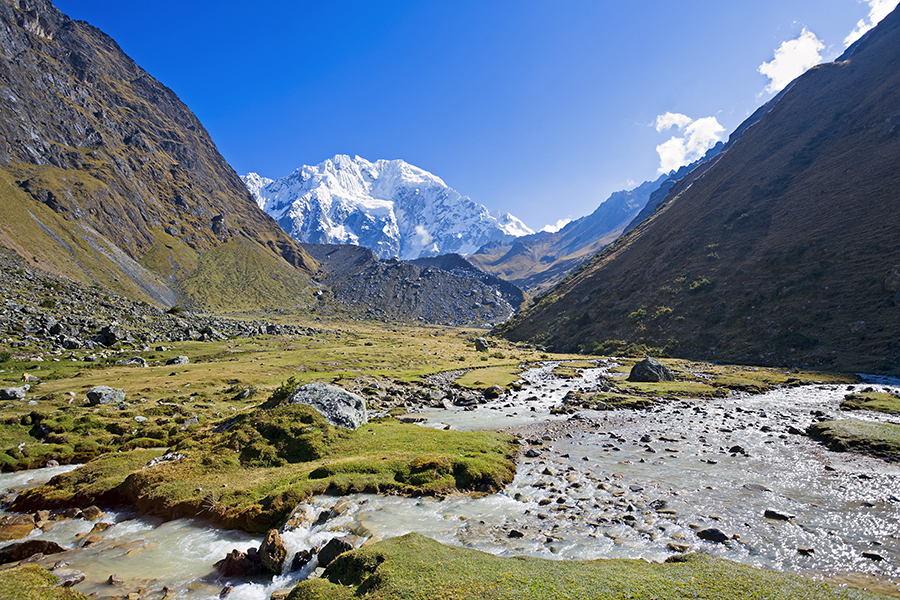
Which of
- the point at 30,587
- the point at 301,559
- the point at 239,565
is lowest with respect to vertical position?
the point at 301,559

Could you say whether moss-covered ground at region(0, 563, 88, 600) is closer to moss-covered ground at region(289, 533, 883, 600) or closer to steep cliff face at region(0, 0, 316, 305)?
moss-covered ground at region(289, 533, 883, 600)

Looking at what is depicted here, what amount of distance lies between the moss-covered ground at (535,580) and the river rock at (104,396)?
33139 mm

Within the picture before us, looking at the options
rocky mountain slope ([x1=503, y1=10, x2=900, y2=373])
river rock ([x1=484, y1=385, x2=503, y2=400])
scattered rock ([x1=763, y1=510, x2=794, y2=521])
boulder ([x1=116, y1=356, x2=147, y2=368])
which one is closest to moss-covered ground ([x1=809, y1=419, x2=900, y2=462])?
scattered rock ([x1=763, y1=510, x2=794, y2=521])

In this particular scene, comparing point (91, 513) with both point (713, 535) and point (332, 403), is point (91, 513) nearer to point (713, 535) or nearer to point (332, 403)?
point (332, 403)

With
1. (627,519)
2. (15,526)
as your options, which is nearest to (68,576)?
(15,526)

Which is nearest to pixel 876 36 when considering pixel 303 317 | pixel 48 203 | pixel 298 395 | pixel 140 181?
pixel 298 395

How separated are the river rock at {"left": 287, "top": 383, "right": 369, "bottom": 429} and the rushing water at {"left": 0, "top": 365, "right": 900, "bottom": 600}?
9690 millimetres

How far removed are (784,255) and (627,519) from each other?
90.7 m

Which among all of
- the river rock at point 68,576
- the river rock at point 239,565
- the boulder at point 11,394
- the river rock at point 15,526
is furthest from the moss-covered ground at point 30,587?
the boulder at point 11,394

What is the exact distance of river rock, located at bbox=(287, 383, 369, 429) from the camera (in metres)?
26.0

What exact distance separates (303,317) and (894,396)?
184362 millimetres

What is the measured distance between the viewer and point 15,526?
15.2 metres

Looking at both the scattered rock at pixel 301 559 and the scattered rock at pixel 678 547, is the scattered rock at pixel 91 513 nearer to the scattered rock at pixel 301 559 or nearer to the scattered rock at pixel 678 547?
the scattered rock at pixel 301 559

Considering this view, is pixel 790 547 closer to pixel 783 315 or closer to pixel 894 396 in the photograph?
pixel 894 396
